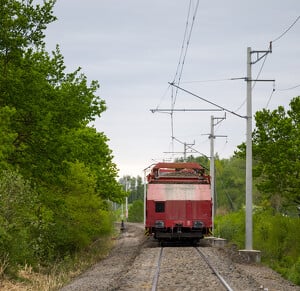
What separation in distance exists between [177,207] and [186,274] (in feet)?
38.1

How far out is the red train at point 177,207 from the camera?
96.6 feet

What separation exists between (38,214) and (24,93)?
220 inches

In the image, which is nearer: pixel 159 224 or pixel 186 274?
pixel 186 274

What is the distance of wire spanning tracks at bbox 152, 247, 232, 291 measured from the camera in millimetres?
15436

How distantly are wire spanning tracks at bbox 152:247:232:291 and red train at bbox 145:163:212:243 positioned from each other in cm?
444

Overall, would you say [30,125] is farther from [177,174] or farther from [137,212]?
[137,212]

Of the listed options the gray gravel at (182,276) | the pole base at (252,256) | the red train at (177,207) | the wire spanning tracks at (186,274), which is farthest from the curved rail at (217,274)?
the red train at (177,207)

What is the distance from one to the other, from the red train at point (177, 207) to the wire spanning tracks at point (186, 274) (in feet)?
14.6

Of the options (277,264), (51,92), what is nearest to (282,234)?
(277,264)

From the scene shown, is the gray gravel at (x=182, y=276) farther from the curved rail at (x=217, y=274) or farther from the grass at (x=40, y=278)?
the grass at (x=40, y=278)

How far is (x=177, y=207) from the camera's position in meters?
29.6

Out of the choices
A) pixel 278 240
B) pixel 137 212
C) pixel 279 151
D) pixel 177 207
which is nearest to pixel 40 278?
pixel 177 207

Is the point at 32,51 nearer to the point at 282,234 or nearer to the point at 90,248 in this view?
the point at 282,234

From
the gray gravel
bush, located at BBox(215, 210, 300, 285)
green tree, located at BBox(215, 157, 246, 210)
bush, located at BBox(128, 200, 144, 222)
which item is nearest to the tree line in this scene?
the gray gravel
